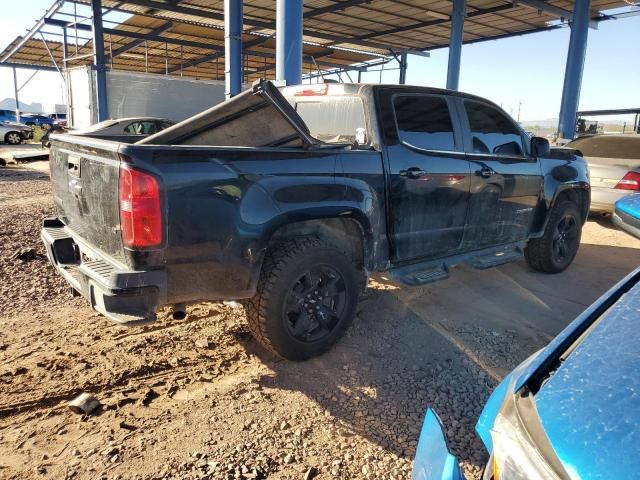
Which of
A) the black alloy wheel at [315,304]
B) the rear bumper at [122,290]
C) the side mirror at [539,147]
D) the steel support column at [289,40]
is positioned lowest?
the black alloy wheel at [315,304]

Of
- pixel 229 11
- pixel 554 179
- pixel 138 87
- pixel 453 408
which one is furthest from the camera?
pixel 138 87

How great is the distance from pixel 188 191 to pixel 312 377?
4.82 ft

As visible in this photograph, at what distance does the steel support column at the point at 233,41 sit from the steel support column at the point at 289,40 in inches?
121

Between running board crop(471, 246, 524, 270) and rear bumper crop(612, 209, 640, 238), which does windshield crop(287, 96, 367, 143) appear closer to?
running board crop(471, 246, 524, 270)

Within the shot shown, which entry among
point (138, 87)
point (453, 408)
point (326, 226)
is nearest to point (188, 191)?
point (326, 226)

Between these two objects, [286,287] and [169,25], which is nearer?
[286,287]

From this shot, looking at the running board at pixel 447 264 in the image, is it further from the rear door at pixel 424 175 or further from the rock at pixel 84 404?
the rock at pixel 84 404

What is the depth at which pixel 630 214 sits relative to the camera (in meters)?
2.77

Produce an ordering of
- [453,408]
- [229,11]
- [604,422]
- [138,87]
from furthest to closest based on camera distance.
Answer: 1. [138,87]
2. [229,11]
3. [453,408]
4. [604,422]

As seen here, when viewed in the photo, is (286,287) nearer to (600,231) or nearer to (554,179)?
(554,179)

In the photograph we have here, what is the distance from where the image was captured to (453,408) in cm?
288

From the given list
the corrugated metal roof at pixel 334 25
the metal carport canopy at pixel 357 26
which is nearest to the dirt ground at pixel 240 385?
the metal carport canopy at pixel 357 26

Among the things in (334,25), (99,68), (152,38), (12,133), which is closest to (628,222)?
(99,68)

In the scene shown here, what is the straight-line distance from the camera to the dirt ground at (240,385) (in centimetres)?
243
